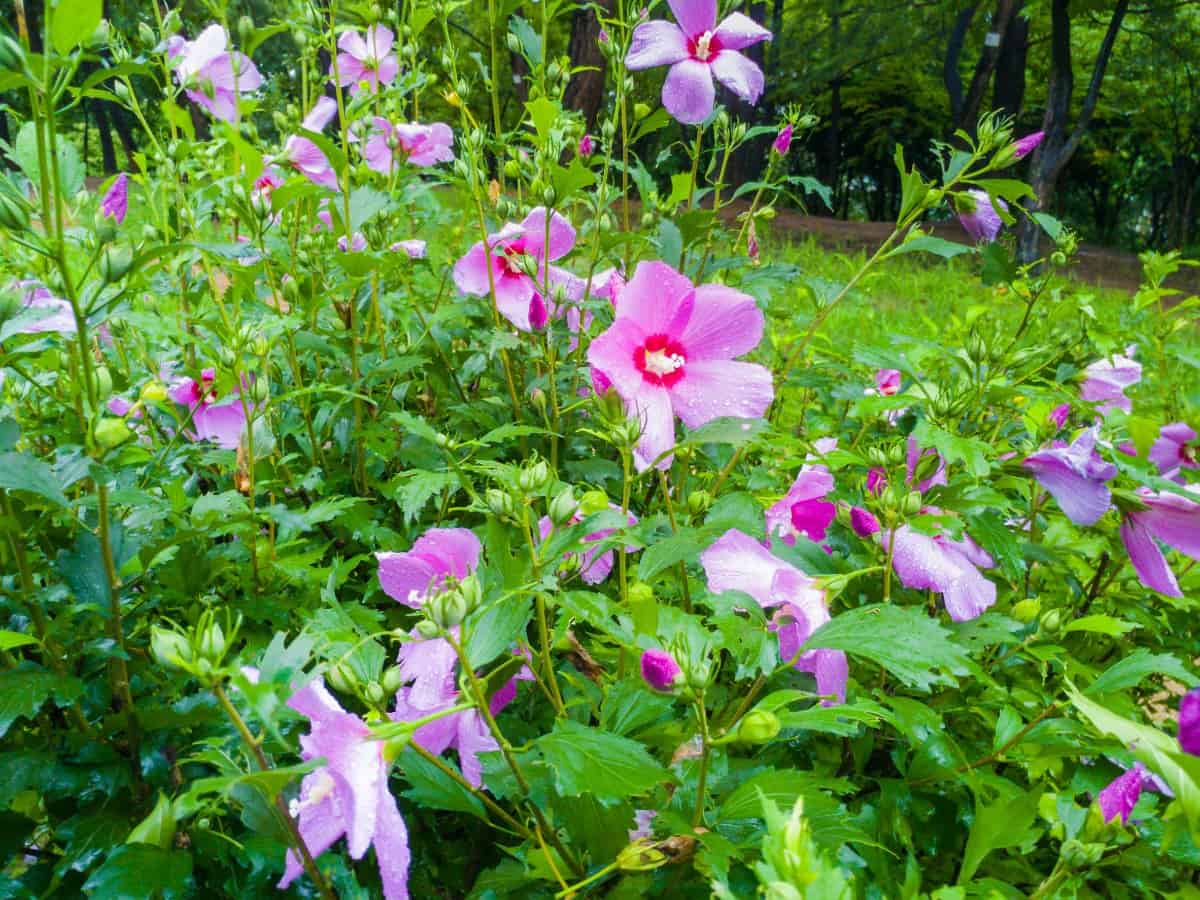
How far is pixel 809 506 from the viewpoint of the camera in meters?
0.94

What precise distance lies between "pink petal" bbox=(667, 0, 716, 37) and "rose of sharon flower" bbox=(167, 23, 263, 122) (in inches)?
26.8

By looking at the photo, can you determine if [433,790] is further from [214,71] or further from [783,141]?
[214,71]

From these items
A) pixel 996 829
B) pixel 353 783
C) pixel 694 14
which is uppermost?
pixel 694 14

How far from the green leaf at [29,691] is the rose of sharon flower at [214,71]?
868 mm

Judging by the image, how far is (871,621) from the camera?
68 centimetres

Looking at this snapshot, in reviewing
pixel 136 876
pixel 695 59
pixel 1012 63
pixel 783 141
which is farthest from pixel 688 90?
pixel 1012 63

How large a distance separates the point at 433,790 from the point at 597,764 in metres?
0.18

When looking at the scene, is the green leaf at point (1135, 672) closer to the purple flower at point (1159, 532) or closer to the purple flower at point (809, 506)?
the purple flower at point (1159, 532)

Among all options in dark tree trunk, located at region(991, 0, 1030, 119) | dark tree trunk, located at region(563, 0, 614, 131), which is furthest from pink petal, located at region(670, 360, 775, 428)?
dark tree trunk, located at region(991, 0, 1030, 119)

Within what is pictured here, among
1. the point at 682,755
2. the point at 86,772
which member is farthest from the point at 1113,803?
the point at 86,772

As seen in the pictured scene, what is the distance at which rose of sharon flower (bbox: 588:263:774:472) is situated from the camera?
0.86 m

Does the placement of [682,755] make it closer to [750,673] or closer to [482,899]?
[750,673]

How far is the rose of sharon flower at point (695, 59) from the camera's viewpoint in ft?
3.55

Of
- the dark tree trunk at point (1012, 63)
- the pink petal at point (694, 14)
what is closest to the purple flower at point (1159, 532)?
the pink petal at point (694, 14)
